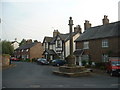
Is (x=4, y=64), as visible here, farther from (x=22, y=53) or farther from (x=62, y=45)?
(x=22, y=53)

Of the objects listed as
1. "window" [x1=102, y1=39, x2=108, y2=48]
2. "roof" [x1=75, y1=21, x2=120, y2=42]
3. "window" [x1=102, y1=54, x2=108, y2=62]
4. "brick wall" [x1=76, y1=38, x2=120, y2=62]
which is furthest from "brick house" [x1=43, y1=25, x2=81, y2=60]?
"window" [x1=102, y1=54, x2=108, y2=62]

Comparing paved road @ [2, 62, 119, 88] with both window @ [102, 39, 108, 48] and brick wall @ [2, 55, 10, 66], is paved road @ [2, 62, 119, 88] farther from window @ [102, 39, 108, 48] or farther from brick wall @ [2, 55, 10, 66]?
brick wall @ [2, 55, 10, 66]

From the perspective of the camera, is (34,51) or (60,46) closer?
(60,46)

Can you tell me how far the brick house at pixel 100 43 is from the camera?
34188 mm

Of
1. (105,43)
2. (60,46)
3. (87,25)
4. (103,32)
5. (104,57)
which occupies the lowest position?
(104,57)

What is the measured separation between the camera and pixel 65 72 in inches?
966

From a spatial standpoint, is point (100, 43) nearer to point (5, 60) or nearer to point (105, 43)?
point (105, 43)

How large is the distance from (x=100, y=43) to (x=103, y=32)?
271cm

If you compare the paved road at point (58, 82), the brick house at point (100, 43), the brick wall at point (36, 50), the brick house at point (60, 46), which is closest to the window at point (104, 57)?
the brick house at point (100, 43)

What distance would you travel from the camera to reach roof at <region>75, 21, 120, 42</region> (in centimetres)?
3546

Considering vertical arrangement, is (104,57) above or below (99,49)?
below

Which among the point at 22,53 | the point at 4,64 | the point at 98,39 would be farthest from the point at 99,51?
the point at 22,53

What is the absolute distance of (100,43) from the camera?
37250 millimetres

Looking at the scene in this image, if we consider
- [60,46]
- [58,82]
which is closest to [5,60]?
[60,46]
